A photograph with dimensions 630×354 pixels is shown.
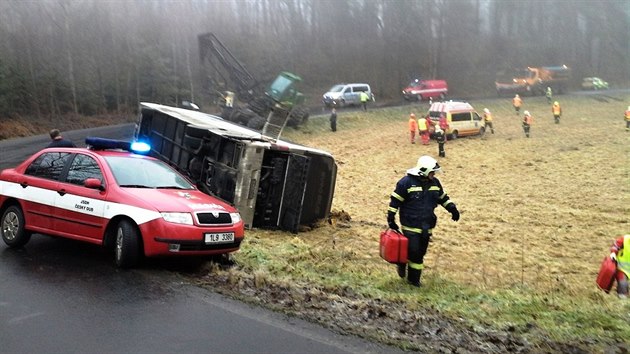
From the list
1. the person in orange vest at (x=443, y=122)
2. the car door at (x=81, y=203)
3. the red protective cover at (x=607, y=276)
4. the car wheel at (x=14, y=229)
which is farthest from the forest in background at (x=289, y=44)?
the red protective cover at (x=607, y=276)

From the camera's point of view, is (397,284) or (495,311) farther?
(397,284)

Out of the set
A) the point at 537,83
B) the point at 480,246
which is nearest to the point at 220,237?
the point at 480,246

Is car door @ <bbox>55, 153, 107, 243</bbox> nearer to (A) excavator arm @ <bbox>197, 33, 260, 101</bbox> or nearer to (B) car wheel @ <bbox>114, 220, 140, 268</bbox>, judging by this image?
(B) car wheel @ <bbox>114, 220, 140, 268</bbox>

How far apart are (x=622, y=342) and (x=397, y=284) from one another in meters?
2.73

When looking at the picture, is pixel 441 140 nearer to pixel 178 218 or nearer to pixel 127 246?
pixel 178 218

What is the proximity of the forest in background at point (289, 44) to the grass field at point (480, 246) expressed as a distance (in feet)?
52.8

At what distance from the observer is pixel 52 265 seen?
6.55 metres

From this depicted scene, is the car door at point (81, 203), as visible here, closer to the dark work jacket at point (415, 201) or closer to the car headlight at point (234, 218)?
the car headlight at point (234, 218)

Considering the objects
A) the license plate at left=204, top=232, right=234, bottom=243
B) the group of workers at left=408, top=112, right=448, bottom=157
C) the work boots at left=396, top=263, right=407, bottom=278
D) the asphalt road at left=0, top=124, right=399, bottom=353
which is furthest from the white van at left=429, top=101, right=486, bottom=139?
the asphalt road at left=0, top=124, right=399, bottom=353

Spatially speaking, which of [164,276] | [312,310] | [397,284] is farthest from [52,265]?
[397,284]

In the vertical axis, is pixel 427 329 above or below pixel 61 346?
above

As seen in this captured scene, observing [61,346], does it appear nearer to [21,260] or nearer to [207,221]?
[207,221]

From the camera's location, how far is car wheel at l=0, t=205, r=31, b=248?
7.28 meters

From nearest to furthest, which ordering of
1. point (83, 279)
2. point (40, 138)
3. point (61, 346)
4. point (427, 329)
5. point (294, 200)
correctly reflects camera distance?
point (61, 346), point (427, 329), point (83, 279), point (294, 200), point (40, 138)
